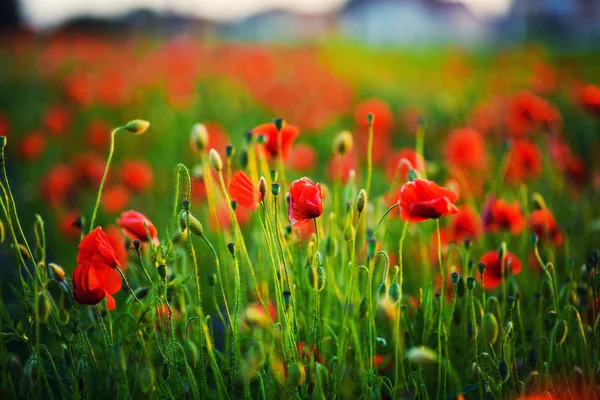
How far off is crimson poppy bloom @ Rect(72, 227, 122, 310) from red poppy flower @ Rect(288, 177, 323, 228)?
1.29 feet

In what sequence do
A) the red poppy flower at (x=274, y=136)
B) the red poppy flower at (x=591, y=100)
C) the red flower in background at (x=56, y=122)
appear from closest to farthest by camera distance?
the red poppy flower at (x=274, y=136)
the red poppy flower at (x=591, y=100)
the red flower in background at (x=56, y=122)

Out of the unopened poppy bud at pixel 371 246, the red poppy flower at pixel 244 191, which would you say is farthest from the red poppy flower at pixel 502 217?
the red poppy flower at pixel 244 191

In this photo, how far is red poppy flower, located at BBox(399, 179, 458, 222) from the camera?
1.17m

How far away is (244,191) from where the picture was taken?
50.6 inches

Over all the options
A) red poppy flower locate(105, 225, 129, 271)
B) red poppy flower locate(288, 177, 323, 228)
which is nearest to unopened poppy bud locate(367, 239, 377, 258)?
red poppy flower locate(288, 177, 323, 228)

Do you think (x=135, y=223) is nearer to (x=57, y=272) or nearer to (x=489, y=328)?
(x=57, y=272)

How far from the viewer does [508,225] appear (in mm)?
1683

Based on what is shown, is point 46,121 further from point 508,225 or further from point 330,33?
point 330,33

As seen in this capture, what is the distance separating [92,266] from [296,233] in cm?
56

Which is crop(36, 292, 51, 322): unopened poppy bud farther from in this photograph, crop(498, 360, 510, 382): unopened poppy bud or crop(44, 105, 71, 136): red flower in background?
crop(44, 105, 71, 136): red flower in background

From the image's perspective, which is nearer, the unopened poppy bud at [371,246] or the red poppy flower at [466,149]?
the unopened poppy bud at [371,246]

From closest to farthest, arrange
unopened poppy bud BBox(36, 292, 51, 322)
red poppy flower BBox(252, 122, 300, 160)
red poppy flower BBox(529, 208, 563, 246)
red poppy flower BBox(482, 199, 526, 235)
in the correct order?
→ 1. unopened poppy bud BBox(36, 292, 51, 322)
2. red poppy flower BBox(252, 122, 300, 160)
3. red poppy flower BBox(482, 199, 526, 235)
4. red poppy flower BBox(529, 208, 563, 246)

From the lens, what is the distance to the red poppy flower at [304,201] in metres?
1.17

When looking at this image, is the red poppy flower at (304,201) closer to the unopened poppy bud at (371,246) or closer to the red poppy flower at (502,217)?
the unopened poppy bud at (371,246)
